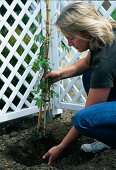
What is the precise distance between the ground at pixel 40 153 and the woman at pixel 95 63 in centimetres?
13

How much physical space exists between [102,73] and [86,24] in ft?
1.10

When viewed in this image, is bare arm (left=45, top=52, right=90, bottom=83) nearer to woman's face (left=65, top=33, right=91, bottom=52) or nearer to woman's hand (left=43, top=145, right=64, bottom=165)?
woman's face (left=65, top=33, right=91, bottom=52)

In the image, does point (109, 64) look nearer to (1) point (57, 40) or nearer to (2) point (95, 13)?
(2) point (95, 13)

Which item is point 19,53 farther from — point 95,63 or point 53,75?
point 95,63

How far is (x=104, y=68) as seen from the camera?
1557mm

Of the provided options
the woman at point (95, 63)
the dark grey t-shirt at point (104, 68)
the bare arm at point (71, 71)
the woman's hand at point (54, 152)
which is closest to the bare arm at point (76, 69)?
the bare arm at point (71, 71)

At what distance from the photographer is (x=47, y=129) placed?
2479mm

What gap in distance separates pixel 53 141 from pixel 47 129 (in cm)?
21

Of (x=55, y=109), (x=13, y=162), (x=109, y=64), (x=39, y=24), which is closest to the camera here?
(x=109, y=64)

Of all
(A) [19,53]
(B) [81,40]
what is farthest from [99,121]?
(A) [19,53]

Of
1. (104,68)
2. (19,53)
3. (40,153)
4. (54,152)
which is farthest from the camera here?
(19,53)

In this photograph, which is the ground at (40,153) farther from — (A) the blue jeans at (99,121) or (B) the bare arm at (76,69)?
(B) the bare arm at (76,69)

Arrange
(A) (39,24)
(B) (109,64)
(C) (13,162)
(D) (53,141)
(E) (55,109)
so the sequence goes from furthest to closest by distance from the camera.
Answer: (E) (55,109), (A) (39,24), (D) (53,141), (C) (13,162), (B) (109,64)

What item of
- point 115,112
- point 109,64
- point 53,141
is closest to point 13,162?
point 53,141
